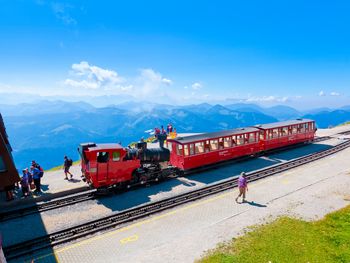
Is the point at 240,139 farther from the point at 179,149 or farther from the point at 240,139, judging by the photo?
the point at 179,149

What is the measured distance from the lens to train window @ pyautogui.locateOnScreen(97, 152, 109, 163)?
17.6m

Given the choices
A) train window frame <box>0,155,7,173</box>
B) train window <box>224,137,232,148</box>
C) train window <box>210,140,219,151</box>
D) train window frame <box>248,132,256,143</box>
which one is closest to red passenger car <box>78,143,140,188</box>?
train window frame <box>0,155,7,173</box>

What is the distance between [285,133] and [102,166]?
71.9 ft

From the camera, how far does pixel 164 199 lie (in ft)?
55.3

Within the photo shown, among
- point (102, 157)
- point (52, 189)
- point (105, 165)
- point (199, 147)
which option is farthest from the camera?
point (199, 147)

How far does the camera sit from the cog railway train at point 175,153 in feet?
58.1

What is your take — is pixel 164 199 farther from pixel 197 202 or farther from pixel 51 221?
pixel 51 221

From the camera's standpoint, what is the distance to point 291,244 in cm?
1152

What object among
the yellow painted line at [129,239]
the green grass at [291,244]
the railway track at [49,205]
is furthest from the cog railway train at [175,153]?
the green grass at [291,244]

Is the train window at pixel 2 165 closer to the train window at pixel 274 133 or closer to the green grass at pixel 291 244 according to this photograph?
the green grass at pixel 291 244

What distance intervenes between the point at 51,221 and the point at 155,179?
794cm

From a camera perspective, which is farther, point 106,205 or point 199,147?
point 199,147

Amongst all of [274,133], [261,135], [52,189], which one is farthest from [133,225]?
[274,133]

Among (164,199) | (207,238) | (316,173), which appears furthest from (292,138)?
(207,238)
